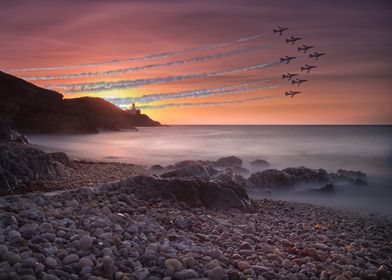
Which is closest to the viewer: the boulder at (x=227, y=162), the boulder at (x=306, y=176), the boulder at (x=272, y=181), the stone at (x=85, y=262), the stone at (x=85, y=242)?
the stone at (x=85, y=262)

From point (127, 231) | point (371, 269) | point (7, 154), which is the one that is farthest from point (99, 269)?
point (7, 154)

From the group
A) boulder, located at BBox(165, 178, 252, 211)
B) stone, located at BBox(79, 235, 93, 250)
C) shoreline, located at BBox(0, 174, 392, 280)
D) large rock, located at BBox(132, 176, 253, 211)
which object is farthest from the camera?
boulder, located at BBox(165, 178, 252, 211)

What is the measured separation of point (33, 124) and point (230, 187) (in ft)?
291

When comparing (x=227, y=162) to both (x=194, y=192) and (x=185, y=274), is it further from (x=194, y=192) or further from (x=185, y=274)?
(x=185, y=274)

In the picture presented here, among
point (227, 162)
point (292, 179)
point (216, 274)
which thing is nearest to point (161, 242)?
point (216, 274)

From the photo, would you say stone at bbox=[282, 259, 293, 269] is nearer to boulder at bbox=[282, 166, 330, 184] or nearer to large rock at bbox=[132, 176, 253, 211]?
large rock at bbox=[132, 176, 253, 211]

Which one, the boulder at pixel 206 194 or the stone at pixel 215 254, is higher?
the boulder at pixel 206 194

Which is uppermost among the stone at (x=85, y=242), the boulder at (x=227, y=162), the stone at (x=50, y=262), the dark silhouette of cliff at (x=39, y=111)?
the dark silhouette of cliff at (x=39, y=111)

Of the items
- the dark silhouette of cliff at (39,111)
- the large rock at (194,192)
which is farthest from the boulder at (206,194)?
the dark silhouette of cliff at (39,111)

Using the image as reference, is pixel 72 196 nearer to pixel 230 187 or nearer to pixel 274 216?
pixel 230 187

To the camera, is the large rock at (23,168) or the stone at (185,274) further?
the large rock at (23,168)

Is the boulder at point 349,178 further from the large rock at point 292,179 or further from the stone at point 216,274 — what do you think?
the stone at point 216,274

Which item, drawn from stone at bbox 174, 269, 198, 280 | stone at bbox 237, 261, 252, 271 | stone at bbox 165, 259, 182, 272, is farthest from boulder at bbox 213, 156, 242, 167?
stone at bbox 174, 269, 198, 280

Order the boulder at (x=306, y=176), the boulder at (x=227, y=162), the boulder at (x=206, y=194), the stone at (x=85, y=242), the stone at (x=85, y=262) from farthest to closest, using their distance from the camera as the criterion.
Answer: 1. the boulder at (x=227, y=162)
2. the boulder at (x=306, y=176)
3. the boulder at (x=206, y=194)
4. the stone at (x=85, y=242)
5. the stone at (x=85, y=262)
